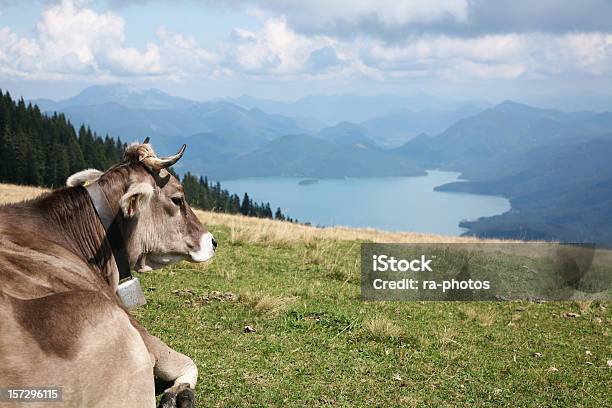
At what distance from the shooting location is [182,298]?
1138 centimetres

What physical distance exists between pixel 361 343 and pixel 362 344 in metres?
0.06

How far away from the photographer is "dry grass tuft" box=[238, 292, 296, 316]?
10695mm

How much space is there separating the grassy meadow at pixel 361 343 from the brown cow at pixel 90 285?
5.77 ft

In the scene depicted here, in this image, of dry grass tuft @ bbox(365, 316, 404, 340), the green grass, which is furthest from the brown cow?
dry grass tuft @ bbox(365, 316, 404, 340)

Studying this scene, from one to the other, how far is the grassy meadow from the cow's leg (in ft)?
2.01

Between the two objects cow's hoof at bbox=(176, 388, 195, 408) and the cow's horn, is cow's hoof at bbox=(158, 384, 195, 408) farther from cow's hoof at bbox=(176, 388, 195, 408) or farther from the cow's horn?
the cow's horn

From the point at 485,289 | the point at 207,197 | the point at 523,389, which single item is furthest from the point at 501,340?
the point at 207,197

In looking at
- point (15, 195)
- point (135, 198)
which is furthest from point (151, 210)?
point (15, 195)

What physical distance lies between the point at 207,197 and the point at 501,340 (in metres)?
107

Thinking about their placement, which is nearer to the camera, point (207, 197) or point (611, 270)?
point (611, 270)

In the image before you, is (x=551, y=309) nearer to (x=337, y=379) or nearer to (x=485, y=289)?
(x=485, y=289)

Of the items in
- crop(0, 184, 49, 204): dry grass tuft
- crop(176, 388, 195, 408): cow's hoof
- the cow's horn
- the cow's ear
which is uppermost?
the cow's horn

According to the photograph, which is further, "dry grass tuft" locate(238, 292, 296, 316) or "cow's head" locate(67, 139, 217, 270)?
"dry grass tuft" locate(238, 292, 296, 316)

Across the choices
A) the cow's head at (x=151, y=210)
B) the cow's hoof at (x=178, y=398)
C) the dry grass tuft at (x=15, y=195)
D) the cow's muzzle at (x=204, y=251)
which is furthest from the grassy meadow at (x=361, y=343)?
the dry grass tuft at (x=15, y=195)
